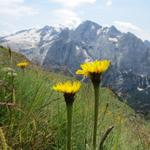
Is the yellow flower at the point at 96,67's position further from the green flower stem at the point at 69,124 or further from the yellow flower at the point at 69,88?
the green flower stem at the point at 69,124

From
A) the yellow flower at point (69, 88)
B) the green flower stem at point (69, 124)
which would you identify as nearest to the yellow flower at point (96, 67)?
the yellow flower at point (69, 88)

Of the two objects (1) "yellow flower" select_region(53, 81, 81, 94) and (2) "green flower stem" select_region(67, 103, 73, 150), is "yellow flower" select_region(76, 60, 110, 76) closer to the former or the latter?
(1) "yellow flower" select_region(53, 81, 81, 94)

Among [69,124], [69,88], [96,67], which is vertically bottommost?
[69,124]

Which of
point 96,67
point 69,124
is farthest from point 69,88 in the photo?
point 69,124

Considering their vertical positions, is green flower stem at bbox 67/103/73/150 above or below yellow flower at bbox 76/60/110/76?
below

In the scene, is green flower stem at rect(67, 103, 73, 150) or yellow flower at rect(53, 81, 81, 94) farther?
yellow flower at rect(53, 81, 81, 94)

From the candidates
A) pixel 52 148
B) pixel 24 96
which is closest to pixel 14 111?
pixel 52 148

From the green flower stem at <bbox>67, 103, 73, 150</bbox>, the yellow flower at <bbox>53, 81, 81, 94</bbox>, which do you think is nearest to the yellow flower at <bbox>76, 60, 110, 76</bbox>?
the yellow flower at <bbox>53, 81, 81, 94</bbox>

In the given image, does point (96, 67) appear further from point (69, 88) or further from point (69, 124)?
point (69, 124)

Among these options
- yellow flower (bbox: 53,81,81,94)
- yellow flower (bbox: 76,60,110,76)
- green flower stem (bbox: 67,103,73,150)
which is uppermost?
yellow flower (bbox: 76,60,110,76)

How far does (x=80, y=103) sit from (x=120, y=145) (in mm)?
761

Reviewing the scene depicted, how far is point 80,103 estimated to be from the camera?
5.23 metres

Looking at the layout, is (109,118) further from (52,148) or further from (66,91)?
(66,91)

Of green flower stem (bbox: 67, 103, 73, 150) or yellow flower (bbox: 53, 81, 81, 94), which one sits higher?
yellow flower (bbox: 53, 81, 81, 94)
